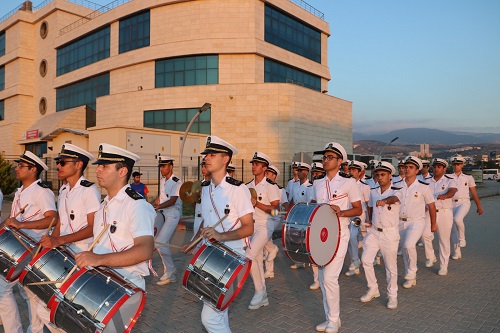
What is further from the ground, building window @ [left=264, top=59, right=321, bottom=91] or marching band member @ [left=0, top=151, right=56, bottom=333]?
building window @ [left=264, top=59, right=321, bottom=91]

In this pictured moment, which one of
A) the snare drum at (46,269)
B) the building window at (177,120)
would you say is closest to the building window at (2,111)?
the building window at (177,120)

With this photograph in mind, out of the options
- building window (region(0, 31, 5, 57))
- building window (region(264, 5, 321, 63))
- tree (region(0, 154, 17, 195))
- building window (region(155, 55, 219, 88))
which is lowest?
tree (region(0, 154, 17, 195))

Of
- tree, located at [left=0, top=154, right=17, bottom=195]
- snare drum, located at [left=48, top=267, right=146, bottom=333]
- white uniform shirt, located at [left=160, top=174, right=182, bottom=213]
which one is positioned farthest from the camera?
tree, located at [left=0, top=154, right=17, bottom=195]

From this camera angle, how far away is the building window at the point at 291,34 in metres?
34.1

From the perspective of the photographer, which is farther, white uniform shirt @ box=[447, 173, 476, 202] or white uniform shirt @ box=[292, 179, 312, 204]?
white uniform shirt @ box=[447, 173, 476, 202]

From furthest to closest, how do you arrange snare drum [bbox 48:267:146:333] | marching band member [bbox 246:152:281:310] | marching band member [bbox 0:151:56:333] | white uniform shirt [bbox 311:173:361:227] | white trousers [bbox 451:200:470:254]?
white trousers [bbox 451:200:470:254] → marching band member [bbox 246:152:281:310] → white uniform shirt [bbox 311:173:361:227] → marching band member [bbox 0:151:56:333] → snare drum [bbox 48:267:146:333]

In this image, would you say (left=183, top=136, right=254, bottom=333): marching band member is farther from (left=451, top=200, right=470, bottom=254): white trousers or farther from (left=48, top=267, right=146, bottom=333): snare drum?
(left=451, top=200, right=470, bottom=254): white trousers

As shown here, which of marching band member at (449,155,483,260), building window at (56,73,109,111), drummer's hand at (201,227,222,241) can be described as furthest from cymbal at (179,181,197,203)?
building window at (56,73,109,111)

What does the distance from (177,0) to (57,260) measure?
106ft

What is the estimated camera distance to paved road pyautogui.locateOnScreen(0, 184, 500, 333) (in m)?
5.28

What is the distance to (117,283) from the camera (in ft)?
9.53

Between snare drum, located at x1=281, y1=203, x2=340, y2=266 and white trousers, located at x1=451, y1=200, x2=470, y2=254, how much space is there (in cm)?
565

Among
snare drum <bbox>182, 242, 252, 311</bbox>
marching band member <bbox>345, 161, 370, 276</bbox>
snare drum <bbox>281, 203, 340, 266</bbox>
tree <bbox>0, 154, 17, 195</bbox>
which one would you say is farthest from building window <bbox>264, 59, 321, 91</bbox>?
snare drum <bbox>182, 242, 252, 311</bbox>

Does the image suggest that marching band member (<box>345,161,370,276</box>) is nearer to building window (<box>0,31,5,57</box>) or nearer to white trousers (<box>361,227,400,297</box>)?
white trousers (<box>361,227,400,297</box>)
